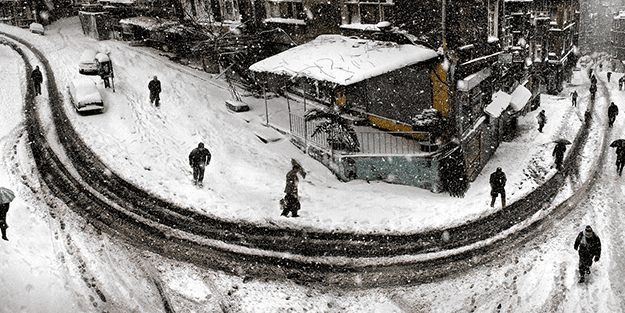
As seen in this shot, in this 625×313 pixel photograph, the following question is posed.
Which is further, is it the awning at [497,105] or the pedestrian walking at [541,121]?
the pedestrian walking at [541,121]

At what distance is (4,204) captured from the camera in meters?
11.6

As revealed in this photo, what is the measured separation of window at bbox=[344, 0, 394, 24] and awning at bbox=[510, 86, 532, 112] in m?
7.80

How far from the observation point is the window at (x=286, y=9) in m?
23.1

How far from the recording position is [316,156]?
18.5 meters

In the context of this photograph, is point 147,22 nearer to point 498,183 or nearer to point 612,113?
point 498,183

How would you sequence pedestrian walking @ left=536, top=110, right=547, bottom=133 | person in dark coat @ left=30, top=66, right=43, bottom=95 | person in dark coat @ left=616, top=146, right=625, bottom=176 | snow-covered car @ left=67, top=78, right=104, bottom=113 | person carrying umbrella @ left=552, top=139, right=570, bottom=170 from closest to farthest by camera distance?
person in dark coat @ left=616, top=146, right=625, bottom=176, person carrying umbrella @ left=552, top=139, right=570, bottom=170, snow-covered car @ left=67, top=78, right=104, bottom=113, person in dark coat @ left=30, top=66, right=43, bottom=95, pedestrian walking @ left=536, top=110, right=547, bottom=133

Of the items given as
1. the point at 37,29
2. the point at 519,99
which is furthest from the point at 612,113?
the point at 37,29

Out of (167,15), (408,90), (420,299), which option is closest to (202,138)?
(408,90)

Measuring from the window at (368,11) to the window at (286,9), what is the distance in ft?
9.20

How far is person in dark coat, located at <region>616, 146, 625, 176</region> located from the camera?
60.1 feet

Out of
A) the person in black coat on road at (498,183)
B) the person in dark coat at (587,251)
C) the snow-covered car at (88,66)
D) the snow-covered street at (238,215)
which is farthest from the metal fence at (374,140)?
the snow-covered car at (88,66)

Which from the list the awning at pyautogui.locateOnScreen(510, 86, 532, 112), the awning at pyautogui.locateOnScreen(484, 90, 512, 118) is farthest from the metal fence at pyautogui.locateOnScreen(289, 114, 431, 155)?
the awning at pyautogui.locateOnScreen(510, 86, 532, 112)

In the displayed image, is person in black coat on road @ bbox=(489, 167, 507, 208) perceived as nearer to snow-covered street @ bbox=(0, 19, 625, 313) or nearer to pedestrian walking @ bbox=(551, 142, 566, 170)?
snow-covered street @ bbox=(0, 19, 625, 313)

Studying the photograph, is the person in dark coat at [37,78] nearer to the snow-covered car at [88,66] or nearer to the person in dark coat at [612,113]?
the snow-covered car at [88,66]
